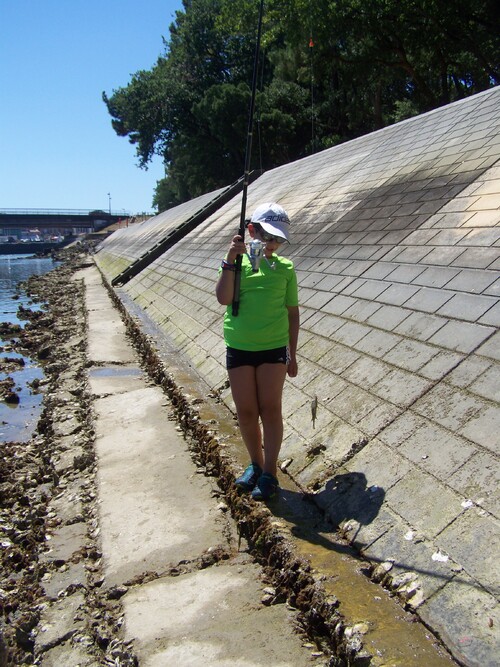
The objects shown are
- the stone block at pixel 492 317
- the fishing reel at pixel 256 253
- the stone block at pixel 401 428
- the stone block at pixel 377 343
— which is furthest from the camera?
the stone block at pixel 377 343

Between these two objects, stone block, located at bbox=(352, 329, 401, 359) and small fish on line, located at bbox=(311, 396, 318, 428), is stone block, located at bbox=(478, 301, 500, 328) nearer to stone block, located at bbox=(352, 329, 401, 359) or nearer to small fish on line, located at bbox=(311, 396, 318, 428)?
stone block, located at bbox=(352, 329, 401, 359)

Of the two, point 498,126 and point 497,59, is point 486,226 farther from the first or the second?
point 497,59

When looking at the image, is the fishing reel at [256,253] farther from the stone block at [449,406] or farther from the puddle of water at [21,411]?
the puddle of water at [21,411]

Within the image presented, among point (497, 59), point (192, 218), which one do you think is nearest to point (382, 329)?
point (192, 218)

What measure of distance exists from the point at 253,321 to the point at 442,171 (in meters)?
4.88

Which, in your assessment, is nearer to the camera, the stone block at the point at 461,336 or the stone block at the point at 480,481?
the stone block at the point at 480,481

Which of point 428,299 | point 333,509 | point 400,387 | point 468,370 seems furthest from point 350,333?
point 333,509

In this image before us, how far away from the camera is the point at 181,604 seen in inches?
129

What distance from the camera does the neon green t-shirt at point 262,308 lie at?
3928 millimetres

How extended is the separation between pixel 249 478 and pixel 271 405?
1.91 ft

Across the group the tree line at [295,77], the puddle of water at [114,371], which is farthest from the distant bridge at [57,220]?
the puddle of water at [114,371]

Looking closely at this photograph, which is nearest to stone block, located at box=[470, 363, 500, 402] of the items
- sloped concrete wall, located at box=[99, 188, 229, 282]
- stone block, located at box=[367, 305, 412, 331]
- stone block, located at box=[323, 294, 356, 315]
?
stone block, located at box=[367, 305, 412, 331]

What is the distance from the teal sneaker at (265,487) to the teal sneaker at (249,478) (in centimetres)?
14

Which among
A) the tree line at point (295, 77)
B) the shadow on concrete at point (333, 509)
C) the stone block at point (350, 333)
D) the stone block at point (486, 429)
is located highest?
the tree line at point (295, 77)
